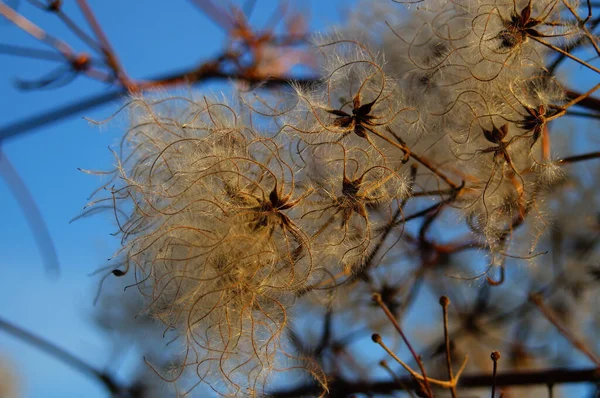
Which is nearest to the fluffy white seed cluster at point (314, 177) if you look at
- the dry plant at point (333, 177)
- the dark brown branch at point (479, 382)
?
the dry plant at point (333, 177)

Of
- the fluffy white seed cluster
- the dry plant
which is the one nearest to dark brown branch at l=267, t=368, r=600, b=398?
the dry plant

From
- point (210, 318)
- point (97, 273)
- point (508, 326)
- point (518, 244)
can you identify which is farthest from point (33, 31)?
point (508, 326)

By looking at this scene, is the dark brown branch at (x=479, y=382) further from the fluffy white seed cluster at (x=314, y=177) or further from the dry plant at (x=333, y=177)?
the fluffy white seed cluster at (x=314, y=177)

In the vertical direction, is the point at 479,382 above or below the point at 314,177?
below

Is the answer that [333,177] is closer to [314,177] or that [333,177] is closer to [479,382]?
[314,177]

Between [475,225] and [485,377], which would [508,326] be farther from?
[475,225]

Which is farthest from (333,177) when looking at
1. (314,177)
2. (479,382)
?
(479,382)
